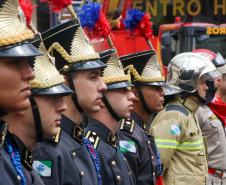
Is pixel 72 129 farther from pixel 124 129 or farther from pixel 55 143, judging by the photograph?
pixel 124 129

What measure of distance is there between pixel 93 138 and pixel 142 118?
141 centimetres

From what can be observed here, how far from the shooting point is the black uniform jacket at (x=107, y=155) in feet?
13.2

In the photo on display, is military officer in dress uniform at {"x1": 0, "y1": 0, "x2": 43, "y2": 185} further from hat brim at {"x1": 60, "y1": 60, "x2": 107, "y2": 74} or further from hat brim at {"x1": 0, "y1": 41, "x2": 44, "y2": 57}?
hat brim at {"x1": 60, "y1": 60, "x2": 107, "y2": 74}

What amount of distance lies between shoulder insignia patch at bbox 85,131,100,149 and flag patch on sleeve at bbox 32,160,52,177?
0.81 metres

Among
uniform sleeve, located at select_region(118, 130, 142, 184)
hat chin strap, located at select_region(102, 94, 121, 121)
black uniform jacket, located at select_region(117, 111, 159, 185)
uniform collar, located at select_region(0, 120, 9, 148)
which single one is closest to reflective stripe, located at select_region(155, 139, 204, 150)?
black uniform jacket, located at select_region(117, 111, 159, 185)

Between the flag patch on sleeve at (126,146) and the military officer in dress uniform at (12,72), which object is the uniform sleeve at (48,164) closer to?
the military officer in dress uniform at (12,72)

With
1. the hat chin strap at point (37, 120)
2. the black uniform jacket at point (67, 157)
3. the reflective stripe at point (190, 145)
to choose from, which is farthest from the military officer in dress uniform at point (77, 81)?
the reflective stripe at point (190, 145)

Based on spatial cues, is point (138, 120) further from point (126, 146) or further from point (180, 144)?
point (180, 144)

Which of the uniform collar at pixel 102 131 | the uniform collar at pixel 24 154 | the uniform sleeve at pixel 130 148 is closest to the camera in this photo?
the uniform collar at pixel 24 154

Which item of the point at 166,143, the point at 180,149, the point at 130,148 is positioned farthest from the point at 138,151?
the point at 180,149

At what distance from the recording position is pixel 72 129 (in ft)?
12.1

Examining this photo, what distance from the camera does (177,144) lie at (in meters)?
5.84

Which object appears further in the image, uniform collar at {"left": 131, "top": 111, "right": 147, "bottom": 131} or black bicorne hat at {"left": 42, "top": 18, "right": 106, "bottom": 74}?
uniform collar at {"left": 131, "top": 111, "right": 147, "bottom": 131}

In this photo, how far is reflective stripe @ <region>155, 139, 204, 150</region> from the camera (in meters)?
5.80
